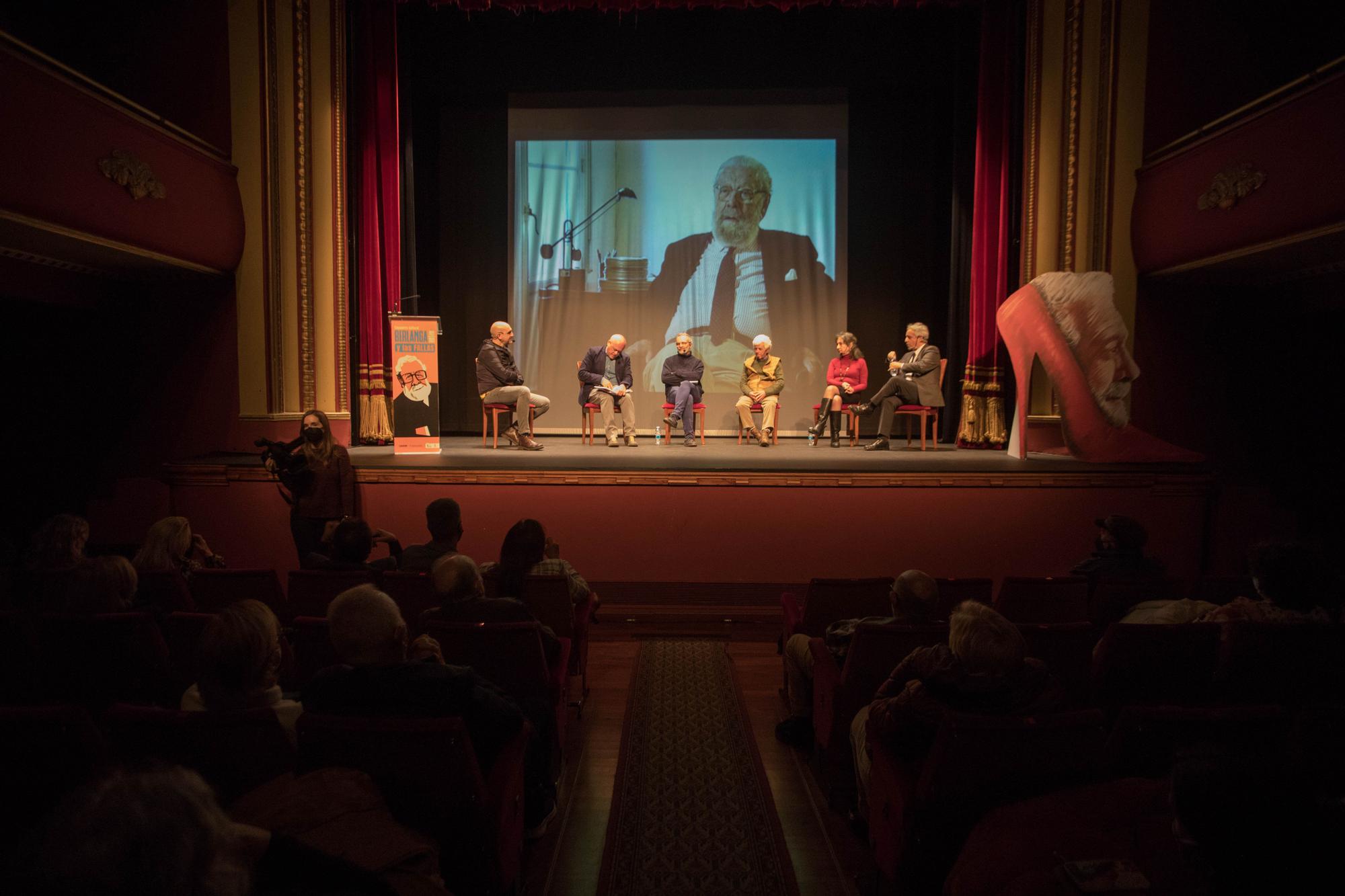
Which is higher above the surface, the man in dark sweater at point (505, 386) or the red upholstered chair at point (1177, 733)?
the man in dark sweater at point (505, 386)

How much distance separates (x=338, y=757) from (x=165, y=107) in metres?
6.86

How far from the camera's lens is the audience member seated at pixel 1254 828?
108 cm

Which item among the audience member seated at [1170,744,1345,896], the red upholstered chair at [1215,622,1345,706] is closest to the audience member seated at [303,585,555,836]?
the audience member seated at [1170,744,1345,896]

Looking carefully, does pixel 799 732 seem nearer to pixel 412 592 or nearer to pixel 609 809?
pixel 609 809

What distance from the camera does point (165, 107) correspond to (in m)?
6.52

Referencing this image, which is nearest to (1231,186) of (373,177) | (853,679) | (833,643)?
(833,643)

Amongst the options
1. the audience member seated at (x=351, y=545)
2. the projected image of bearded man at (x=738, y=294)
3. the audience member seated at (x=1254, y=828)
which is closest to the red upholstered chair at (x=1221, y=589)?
the audience member seated at (x=1254, y=828)

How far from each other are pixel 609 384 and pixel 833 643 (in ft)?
15.4

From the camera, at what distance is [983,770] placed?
5.38 feet

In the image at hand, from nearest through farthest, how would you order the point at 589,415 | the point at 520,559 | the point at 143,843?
the point at 143,843 → the point at 520,559 → the point at 589,415

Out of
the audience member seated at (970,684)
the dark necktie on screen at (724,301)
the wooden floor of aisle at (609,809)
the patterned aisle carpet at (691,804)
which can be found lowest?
the wooden floor of aisle at (609,809)

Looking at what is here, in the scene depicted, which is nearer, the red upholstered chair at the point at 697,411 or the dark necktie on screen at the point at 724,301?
the red upholstered chair at the point at 697,411

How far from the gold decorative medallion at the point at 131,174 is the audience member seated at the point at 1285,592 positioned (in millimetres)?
6033

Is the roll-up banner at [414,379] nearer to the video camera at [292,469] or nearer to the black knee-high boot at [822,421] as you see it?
the video camera at [292,469]
